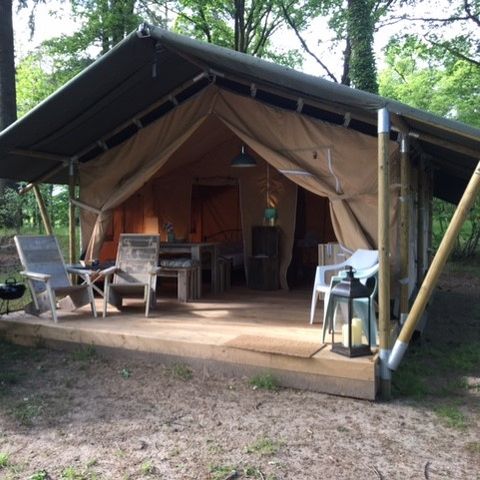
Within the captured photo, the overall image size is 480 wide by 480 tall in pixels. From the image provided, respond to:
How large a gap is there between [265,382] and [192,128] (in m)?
3.08

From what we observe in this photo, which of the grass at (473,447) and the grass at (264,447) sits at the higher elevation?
the grass at (264,447)

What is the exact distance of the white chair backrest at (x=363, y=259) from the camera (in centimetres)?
Result: 441

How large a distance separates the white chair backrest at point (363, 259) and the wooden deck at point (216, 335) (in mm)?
665

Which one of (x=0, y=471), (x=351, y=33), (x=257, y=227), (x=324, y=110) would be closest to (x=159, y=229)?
(x=257, y=227)

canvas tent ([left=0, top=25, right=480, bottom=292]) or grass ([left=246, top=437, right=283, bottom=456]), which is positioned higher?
canvas tent ([left=0, top=25, right=480, bottom=292])

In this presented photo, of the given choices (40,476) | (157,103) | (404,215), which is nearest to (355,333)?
(404,215)

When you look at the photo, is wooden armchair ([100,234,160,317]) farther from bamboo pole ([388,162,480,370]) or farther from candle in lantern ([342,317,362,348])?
bamboo pole ([388,162,480,370])

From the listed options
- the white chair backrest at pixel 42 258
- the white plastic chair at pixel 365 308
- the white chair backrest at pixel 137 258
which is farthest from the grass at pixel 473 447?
the white chair backrest at pixel 42 258

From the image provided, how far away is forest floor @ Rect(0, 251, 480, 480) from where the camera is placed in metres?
2.49

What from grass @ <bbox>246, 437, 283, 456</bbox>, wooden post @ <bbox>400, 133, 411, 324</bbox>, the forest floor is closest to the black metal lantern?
the forest floor

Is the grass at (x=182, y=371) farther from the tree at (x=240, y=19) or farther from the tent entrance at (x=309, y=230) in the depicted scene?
the tree at (x=240, y=19)

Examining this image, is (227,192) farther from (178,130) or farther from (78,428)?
(78,428)

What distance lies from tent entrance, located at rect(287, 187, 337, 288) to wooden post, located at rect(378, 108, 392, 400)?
4426 mm

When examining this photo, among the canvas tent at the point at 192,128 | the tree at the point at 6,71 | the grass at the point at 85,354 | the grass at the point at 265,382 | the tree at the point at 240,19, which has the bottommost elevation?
the grass at the point at 265,382
